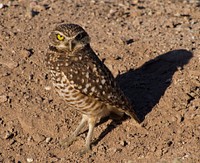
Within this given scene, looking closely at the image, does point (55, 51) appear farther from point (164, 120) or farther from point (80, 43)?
point (164, 120)

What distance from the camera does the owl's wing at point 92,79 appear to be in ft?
23.6

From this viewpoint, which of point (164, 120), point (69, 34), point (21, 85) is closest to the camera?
point (69, 34)

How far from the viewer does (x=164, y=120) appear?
7.79 m

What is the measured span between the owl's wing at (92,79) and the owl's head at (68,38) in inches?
5.9

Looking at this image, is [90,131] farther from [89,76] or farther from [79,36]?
[79,36]

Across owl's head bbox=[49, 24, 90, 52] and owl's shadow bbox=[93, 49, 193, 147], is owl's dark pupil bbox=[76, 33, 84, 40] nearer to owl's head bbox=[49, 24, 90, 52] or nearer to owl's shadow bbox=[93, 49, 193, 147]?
owl's head bbox=[49, 24, 90, 52]

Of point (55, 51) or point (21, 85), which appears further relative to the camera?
point (21, 85)

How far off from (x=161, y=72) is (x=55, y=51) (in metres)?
2.07

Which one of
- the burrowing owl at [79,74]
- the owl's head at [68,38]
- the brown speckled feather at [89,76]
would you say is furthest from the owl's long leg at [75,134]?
the owl's head at [68,38]

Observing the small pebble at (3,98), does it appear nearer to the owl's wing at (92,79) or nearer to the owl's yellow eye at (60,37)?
the owl's wing at (92,79)

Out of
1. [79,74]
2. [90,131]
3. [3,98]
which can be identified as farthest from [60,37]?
[3,98]

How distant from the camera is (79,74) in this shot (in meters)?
7.22

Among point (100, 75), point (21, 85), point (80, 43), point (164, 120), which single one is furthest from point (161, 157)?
point (21, 85)

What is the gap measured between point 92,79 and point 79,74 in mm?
188
